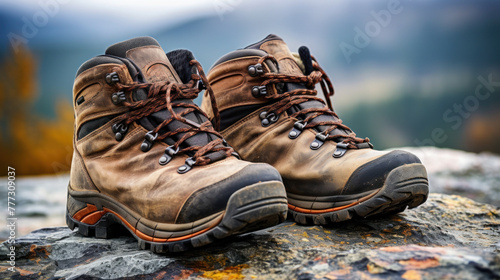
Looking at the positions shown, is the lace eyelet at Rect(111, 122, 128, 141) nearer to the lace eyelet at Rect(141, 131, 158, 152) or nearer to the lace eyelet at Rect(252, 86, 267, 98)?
the lace eyelet at Rect(141, 131, 158, 152)

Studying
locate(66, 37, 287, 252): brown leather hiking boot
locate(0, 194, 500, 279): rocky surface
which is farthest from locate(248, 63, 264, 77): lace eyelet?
locate(0, 194, 500, 279): rocky surface

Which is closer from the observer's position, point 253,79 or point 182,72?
point 182,72

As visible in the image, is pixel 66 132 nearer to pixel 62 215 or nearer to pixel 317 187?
pixel 62 215

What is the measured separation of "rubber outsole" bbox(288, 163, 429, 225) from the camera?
1.85m

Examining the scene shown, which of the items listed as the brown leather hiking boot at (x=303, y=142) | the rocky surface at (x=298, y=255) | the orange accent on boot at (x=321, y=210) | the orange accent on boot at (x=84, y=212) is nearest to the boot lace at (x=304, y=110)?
the brown leather hiking boot at (x=303, y=142)

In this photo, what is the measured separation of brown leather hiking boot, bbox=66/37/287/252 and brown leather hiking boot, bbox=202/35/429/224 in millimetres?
327

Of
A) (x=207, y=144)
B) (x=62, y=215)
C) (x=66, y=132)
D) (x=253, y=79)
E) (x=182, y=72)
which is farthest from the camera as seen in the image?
Result: (x=66, y=132)

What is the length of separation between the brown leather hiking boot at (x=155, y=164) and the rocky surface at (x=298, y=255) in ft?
0.34

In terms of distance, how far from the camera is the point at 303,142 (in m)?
2.18

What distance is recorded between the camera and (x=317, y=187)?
6.73ft

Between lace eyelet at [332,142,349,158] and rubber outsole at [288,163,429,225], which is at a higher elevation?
lace eyelet at [332,142,349,158]

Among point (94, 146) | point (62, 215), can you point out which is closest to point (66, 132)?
point (62, 215)

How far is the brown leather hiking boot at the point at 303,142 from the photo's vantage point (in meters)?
1.90

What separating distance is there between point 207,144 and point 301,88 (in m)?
0.77
